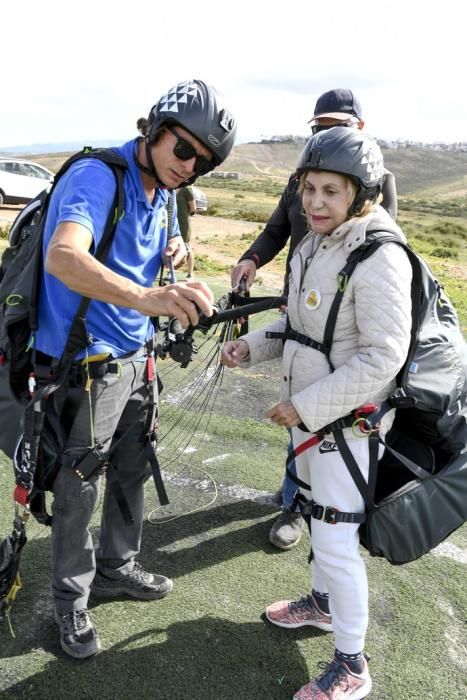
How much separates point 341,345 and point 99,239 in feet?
3.45

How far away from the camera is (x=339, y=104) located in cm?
354

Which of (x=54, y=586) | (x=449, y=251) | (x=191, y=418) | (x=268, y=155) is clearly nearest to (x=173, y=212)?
(x=54, y=586)

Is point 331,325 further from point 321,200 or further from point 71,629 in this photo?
point 71,629

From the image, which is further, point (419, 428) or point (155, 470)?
point (155, 470)

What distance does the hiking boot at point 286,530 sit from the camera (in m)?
3.67

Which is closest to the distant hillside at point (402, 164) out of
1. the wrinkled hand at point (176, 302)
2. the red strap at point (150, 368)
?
the red strap at point (150, 368)

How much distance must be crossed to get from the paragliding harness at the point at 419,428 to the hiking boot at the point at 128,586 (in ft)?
3.61

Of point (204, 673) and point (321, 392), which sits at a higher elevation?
point (321, 392)

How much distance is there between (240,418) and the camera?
5.36m

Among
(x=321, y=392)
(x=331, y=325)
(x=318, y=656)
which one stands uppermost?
(x=331, y=325)

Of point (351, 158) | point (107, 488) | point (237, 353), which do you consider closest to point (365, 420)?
point (237, 353)

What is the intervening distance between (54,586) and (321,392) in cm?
157

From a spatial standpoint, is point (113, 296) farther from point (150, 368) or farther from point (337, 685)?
point (337, 685)

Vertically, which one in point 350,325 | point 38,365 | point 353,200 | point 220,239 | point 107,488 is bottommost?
point 220,239
